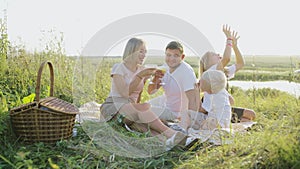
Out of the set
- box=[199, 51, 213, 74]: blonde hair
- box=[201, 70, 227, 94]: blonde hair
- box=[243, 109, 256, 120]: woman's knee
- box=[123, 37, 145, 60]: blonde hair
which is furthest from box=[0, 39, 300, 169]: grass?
box=[123, 37, 145, 60]: blonde hair

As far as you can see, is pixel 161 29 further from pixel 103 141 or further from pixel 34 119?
pixel 34 119

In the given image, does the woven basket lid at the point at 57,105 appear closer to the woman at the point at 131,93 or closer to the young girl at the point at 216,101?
the woman at the point at 131,93

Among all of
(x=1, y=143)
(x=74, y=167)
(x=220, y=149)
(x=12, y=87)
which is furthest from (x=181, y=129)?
(x=12, y=87)

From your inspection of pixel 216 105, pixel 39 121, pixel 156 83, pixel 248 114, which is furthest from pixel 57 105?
pixel 248 114

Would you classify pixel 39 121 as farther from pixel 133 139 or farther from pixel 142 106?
pixel 142 106

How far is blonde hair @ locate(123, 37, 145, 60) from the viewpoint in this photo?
13.4 feet

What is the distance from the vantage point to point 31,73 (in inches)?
227

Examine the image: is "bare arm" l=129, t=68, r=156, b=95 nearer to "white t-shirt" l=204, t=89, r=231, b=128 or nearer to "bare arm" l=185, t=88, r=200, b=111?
"bare arm" l=185, t=88, r=200, b=111

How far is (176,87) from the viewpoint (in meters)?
4.40

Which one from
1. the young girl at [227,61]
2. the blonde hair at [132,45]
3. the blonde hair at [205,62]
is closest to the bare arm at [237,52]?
the young girl at [227,61]

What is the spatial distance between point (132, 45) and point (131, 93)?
519 millimetres

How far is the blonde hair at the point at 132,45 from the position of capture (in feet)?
13.4

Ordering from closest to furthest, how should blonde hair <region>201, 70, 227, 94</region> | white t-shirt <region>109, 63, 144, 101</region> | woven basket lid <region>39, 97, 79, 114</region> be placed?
woven basket lid <region>39, 97, 79, 114</region>
blonde hair <region>201, 70, 227, 94</region>
white t-shirt <region>109, 63, 144, 101</region>

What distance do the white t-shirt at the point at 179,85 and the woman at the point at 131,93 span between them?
0.29 metres
